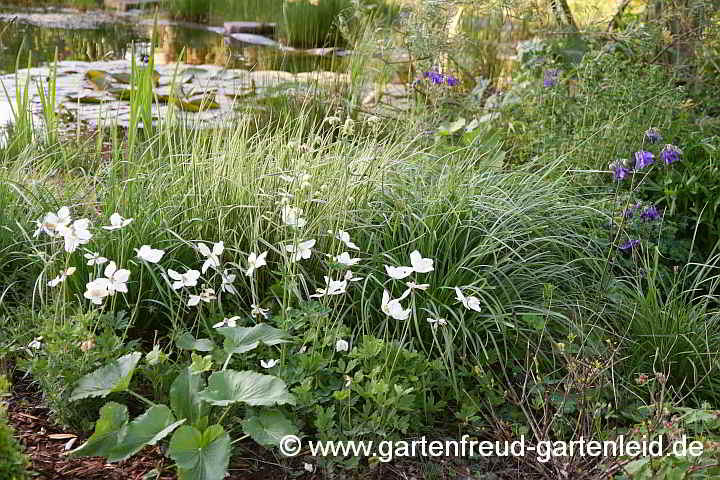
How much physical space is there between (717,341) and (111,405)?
6.55 feet

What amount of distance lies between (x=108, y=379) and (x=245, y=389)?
40 cm

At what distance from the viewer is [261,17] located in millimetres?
9281

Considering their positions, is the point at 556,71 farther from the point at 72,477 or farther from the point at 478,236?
the point at 72,477

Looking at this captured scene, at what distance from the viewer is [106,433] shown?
192cm

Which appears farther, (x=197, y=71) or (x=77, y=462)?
(x=197, y=71)

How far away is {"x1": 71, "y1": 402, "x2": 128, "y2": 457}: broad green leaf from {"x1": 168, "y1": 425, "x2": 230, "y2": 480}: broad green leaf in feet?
0.55

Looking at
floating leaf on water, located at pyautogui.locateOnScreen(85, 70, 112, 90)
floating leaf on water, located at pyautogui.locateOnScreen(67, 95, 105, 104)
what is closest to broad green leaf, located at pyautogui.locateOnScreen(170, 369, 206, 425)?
floating leaf on water, located at pyautogui.locateOnScreen(67, 95, 105, 104)

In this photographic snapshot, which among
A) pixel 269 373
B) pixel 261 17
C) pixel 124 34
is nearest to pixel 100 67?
pixel 124 34

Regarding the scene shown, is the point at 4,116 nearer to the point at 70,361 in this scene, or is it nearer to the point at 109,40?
the point at 109,40

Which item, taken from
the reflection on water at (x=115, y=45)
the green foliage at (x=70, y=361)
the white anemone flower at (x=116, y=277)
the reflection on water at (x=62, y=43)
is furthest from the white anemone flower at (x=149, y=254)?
the reflection on water at (x=62, y=43)

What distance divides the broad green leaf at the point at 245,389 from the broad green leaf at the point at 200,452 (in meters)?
0.09

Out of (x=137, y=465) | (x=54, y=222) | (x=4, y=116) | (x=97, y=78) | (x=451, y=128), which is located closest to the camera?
(x=137, y=465)

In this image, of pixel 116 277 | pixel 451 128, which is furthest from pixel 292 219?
pixel 451 128

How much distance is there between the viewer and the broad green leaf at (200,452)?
5.90ft
